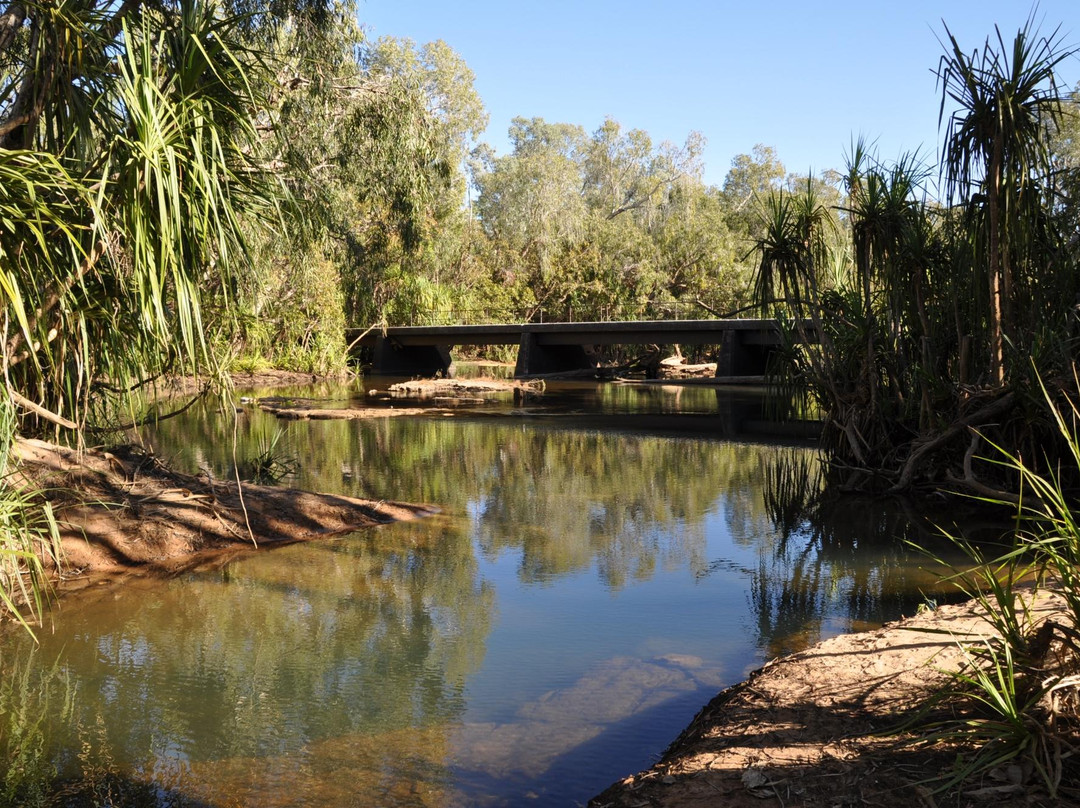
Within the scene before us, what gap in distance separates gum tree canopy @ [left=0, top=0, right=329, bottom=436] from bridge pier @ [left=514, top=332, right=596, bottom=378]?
23503mm

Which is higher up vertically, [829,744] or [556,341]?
[556,341]

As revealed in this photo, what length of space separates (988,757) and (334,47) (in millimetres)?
14464

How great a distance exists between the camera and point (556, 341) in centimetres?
3070

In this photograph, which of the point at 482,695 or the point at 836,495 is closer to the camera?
the point at 482,695

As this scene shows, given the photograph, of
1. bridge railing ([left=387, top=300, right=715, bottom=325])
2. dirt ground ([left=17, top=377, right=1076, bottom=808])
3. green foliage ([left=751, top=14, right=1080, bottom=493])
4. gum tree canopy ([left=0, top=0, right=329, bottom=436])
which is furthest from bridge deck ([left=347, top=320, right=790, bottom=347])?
dirt ground ([left=17, top=377, right=1076, bottom=808])

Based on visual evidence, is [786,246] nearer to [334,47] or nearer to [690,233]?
[334,47]

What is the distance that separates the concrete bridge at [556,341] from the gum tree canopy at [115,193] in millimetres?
19438

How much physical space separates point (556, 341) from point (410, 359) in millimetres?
5808

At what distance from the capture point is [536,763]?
13.2ft

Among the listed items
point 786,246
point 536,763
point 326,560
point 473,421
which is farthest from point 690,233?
point 536,763

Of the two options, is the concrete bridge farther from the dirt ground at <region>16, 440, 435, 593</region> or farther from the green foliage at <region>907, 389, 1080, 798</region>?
the green foliage at <region>907, 389, 1080, 798</region>

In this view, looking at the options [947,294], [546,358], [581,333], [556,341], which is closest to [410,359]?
[546,358]

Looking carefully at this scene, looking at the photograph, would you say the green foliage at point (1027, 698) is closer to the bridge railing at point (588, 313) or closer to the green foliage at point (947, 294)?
the green foliage at point (947, 294)

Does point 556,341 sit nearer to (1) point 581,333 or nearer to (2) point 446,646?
(1) point 581,333
